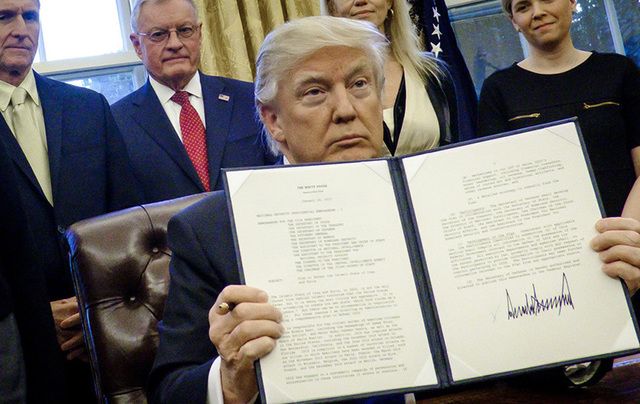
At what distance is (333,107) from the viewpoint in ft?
6.59

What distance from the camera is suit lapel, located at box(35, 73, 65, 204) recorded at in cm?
278

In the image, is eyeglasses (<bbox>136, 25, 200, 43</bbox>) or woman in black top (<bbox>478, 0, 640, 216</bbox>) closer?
woman in black top (<bbox>478, 0, 640, 216</bbox>)

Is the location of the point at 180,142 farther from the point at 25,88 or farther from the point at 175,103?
the point at 25,88

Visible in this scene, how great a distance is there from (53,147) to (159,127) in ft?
1.65

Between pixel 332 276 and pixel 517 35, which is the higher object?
pixel 517 35

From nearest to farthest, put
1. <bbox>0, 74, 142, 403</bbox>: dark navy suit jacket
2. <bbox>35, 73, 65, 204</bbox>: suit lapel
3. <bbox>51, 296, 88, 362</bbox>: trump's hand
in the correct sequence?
<bbox>51, 296, 88, 362</bbox>: trump's hand < <bbox>0, 74, 142, 403</bbox>: dark navy suit jacket < <bbox>35, 73, 65, 204</bbox>: suit lapel

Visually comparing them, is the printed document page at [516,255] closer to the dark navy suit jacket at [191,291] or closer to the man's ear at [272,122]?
the dark navy suit jacket at [191,291]

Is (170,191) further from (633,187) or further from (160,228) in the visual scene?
(633,187)

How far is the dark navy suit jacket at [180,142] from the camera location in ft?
10.2

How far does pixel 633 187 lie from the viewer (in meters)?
2.59

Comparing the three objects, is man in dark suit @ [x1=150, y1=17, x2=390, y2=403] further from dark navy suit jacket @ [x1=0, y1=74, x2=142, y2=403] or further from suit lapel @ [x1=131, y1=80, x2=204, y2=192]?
suit lapel @ [x1=131, y1=80, x2=204, y2=192]

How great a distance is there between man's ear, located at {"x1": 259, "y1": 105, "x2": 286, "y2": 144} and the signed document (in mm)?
576

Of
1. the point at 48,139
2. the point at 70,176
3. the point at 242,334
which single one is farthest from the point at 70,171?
the point at 242,334
